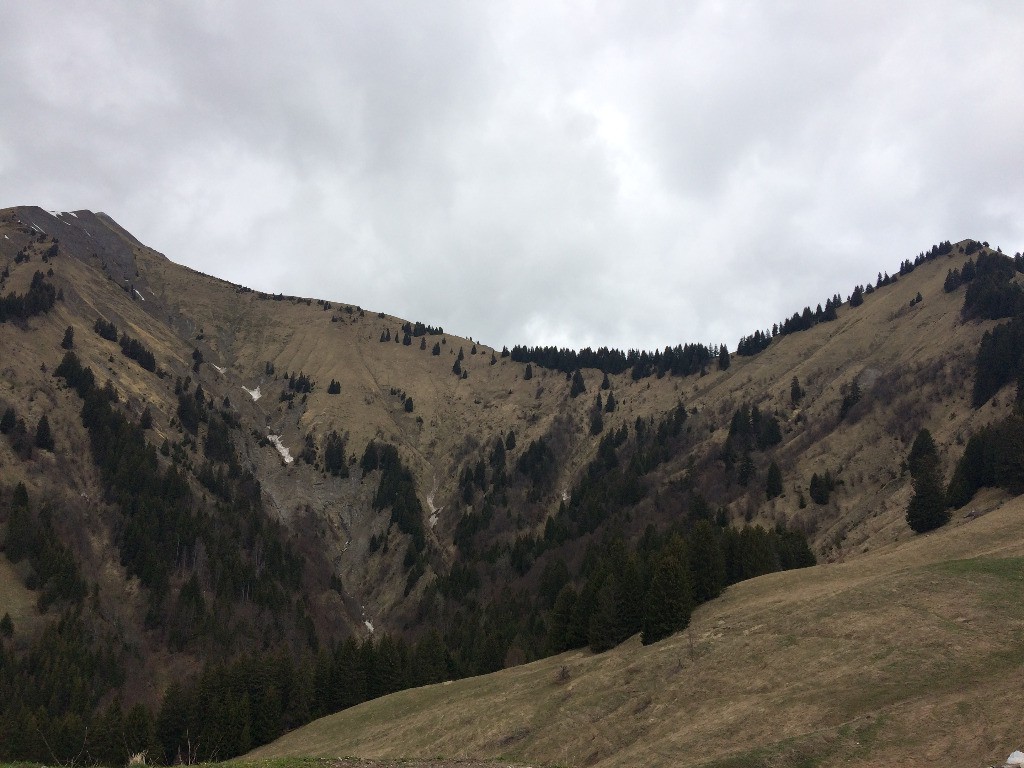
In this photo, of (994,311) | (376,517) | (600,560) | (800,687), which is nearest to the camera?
(800,687)

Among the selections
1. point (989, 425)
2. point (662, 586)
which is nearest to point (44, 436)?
point (662, 586)

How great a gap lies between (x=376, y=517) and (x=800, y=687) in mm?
156269

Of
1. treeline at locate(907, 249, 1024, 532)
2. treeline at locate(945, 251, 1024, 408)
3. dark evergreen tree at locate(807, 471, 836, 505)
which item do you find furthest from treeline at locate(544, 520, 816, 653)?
treeline at locate(945, 251, 1024, 408)

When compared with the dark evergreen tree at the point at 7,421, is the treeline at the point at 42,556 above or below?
below

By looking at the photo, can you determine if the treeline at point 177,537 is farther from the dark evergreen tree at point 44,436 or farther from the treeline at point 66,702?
the treeline at point 66,702

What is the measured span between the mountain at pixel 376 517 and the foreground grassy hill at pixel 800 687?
608cm

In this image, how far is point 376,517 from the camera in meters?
180

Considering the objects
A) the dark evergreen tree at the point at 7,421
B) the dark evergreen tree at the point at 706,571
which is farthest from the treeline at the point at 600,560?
the dark evergreen tree at the point at 7,421

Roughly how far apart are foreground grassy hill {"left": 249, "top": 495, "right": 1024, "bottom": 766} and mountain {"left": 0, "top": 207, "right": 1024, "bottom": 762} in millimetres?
6077

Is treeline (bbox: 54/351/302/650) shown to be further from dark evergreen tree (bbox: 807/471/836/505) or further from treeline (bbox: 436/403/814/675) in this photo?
dark evergreen tree (bbox: 807/471/836/505)

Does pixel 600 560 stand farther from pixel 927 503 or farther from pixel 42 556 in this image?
pixel 42 556

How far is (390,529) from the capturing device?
175 metres

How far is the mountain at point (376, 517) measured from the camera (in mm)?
75125

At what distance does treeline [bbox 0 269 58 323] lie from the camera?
15912 centimetres
